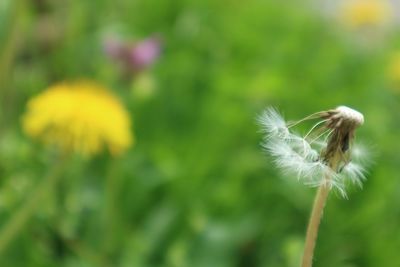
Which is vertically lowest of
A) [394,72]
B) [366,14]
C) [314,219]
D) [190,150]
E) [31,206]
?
[314,219]

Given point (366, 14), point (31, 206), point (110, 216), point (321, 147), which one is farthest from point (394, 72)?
point (321, 147)

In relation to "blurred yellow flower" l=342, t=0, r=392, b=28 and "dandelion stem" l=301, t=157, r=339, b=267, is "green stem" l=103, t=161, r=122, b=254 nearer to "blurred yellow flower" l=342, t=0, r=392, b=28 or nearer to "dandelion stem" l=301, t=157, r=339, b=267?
"dandelion stem" l=301, t=157, r=339, b=267

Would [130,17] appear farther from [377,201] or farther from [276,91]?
[377,201]

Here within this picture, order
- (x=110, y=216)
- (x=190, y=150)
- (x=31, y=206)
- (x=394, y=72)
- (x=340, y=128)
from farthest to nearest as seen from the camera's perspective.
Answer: (x=394, y=72)
(x=190, y=150)
(x=110, y=216)
(x=31, y=206)
(x=340, y=128)

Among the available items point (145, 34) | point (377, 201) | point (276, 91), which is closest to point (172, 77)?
point (276, 91)

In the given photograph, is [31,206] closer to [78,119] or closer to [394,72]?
[78,119]

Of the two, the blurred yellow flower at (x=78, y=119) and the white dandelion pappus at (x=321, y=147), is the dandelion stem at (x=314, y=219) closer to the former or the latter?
the white dandelion pappus at (x=321, y=147)

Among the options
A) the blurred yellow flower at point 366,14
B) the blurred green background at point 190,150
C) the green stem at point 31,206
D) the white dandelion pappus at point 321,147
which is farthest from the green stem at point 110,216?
the blurred yellow flower at point 366,14
